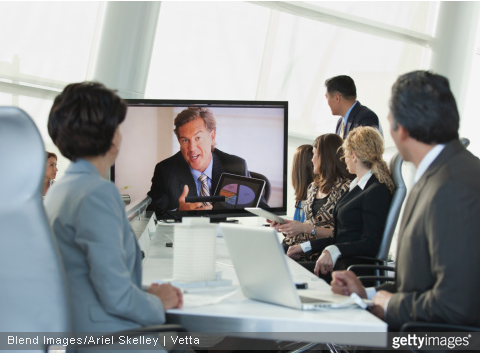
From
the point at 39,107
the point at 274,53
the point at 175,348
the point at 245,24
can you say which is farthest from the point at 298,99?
the point at 175,348

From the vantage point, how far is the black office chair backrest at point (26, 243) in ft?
5.09

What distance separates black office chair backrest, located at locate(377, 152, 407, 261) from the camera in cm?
339

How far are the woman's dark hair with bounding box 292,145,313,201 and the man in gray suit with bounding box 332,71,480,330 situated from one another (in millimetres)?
2452

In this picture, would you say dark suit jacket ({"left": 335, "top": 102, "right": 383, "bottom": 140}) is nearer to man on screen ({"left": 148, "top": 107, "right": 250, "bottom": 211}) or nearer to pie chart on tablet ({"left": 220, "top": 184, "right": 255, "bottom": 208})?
pie chart on tablet ({"left": 220, "top": 184, "right": 255, "bottom": 208})

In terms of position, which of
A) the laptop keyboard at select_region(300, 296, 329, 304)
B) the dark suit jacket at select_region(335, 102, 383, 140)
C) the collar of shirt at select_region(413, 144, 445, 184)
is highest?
the dark suit jacket at select_region(335, 102, 383, 140)

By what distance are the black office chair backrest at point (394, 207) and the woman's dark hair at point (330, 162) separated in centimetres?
62

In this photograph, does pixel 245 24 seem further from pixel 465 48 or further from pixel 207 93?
pixel 465 48

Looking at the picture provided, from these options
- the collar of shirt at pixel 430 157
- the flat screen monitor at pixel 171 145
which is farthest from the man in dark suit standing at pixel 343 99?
the collar of shirt at pixel 430 157

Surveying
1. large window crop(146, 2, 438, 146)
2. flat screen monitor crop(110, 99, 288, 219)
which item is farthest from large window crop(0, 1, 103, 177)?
flat screen monitor crop(110, 99, 288, 219)

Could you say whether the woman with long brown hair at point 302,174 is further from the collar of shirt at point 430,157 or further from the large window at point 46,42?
the large window at point 46,42

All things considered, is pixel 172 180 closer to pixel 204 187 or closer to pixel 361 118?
pixel 204 187

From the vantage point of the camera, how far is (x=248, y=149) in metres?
4.52

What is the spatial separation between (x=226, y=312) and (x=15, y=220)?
64cm

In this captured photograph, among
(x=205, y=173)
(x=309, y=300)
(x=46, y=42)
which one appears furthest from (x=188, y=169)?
(x=46, y=42)
